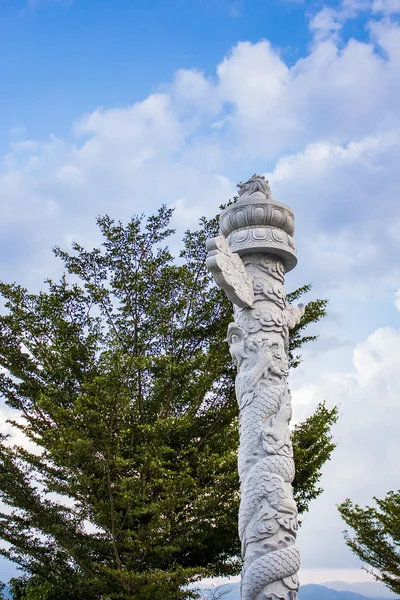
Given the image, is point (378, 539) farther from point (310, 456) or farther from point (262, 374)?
point (262, 374)

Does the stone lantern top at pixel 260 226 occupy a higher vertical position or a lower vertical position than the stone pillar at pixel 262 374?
higher

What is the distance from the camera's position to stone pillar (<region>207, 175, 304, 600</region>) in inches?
127

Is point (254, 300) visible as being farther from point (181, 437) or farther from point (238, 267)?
point (181, 437)

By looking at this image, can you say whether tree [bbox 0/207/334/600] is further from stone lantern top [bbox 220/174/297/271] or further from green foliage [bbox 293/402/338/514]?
stone lantern top [bbox 220/174/297/271]

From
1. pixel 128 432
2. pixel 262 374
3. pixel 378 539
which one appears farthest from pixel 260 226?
pixel 378 539

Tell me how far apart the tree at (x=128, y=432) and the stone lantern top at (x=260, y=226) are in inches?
153

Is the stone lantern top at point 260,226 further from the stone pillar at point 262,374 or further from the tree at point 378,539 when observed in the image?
the tree at point 378,539

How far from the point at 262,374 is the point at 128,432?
4.10 m

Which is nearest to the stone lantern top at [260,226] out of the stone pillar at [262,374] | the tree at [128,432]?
the stone pillar at [262,374]

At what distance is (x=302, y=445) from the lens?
829 centimetres

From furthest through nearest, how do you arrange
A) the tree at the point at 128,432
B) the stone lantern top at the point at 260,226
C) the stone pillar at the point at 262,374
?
the tree at the point at 128,432
the stone lantern top at the point at 260,226
the stone pillar at the point at 262,374

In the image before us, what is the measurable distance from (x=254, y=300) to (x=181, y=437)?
4.61 m

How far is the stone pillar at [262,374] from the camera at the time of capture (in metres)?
3.24

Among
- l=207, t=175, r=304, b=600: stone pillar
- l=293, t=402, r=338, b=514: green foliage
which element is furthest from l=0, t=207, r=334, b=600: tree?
l=207, t=175, r=304, b=600: stone pillar
